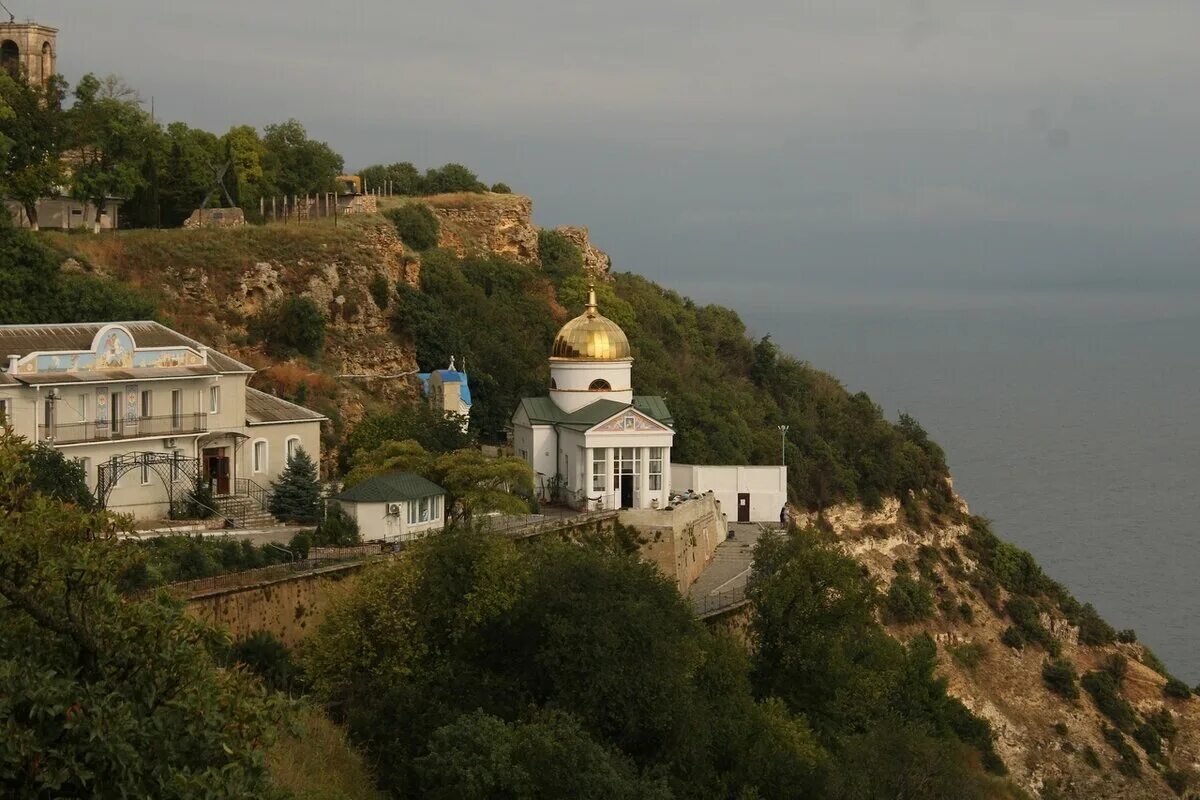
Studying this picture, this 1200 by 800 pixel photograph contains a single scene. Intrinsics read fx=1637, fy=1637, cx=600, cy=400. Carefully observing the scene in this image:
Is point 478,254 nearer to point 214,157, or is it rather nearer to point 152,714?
point 214,157

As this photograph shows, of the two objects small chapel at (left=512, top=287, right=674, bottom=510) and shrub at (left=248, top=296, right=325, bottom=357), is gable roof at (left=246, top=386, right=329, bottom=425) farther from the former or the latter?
shrub at (left=248, top=296, right=325, bottom=357)

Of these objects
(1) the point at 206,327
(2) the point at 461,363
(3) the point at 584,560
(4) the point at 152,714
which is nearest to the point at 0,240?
(1) the point at 206,327

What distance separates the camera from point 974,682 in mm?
53438

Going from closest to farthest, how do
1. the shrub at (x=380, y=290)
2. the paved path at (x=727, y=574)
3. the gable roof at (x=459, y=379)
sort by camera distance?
the paved path at (x=727, y=574), the gable roof at (x=459, y=379), the shrub at (x=380, y=290)

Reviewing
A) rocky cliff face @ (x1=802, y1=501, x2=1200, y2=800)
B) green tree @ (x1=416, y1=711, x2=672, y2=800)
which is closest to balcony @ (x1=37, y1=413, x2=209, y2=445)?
green tree @ (x1=416, y1=711, x2=672, y2=800)

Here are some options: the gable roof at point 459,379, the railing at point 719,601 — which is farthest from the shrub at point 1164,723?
the gable roof at point 459,379

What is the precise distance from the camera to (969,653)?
181 ft

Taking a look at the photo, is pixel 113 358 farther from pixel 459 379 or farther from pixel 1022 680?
pixel 1022 680

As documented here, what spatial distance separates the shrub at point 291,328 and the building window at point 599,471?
12.7m

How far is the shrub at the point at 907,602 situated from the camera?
180ft

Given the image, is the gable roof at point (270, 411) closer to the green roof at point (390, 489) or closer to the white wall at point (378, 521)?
the green roof at point (390, 489)

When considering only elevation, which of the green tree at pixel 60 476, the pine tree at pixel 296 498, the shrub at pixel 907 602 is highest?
the green tree at pixel 60 476

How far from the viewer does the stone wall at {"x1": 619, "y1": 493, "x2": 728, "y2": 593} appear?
139 feet

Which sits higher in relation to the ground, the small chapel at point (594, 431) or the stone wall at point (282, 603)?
the small chapel at point (594, 431)
